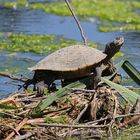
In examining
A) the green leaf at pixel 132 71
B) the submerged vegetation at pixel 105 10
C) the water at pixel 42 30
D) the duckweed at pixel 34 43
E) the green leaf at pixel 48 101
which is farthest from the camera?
the submerged vegetation at pixel 105 10

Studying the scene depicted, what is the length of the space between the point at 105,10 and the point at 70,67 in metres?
8.94

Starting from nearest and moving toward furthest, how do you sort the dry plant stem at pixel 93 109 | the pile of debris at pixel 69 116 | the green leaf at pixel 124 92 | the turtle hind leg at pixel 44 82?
1. the pile of debris at pixel 69 116
2. the dry plant stem at pixel 93 109
3. the green leaf at pixel 124 92
4. the turtle hind leg at pixel 44 82

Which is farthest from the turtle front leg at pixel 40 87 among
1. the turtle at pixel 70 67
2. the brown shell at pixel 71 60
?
the brown shell at pixel 71 60

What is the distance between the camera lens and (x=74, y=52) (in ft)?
21.4

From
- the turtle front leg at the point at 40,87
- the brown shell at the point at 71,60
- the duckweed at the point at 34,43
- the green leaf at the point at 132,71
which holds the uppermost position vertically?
the brown shell at the point at 71,60

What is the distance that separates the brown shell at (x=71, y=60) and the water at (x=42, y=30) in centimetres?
233

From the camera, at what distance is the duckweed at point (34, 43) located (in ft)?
36.4

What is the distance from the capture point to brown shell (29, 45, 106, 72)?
634 centimetres

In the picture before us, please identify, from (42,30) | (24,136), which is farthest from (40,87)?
(42,30)

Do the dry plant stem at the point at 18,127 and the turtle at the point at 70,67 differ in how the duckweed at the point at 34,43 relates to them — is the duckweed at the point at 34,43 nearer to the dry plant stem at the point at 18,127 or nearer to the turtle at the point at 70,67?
the turtle at the point at 70,67

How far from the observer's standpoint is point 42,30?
1286cm

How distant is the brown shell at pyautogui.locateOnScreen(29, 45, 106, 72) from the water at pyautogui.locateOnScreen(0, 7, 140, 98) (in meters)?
2.33

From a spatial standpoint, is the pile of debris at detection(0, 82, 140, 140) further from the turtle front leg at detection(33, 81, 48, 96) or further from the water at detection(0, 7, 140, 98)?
the water at detection(0, 7, 140, 98)

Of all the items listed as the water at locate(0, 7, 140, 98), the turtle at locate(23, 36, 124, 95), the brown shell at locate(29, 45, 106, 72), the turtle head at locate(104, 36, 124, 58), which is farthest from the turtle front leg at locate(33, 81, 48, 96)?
the water at locate(0, 7, 140, 98)
